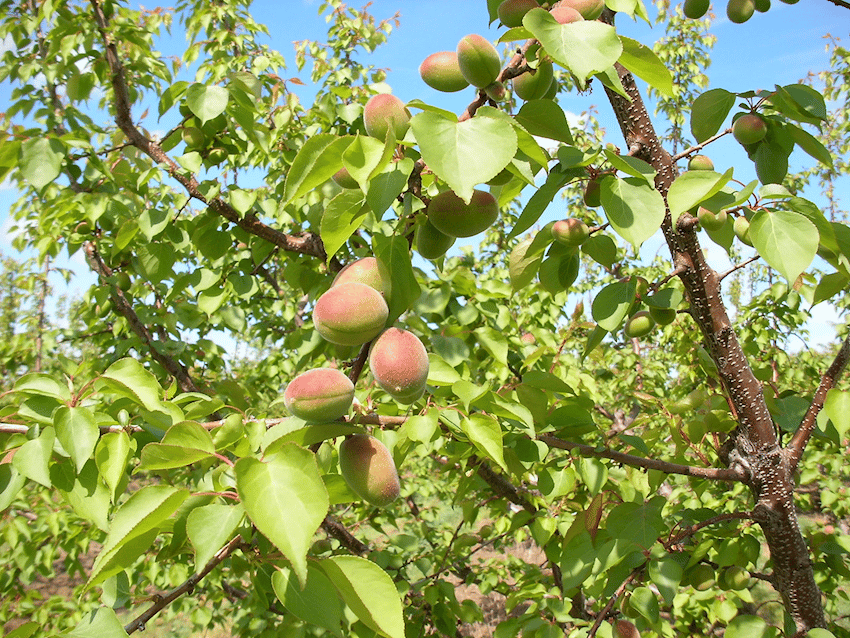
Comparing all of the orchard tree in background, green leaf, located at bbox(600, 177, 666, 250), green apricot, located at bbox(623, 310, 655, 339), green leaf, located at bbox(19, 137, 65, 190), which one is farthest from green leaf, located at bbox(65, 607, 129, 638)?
green leaf, located at bbox(19, 137, 65, 190)

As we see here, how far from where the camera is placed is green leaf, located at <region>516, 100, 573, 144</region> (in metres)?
0.61

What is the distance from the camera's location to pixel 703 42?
515 centimetres

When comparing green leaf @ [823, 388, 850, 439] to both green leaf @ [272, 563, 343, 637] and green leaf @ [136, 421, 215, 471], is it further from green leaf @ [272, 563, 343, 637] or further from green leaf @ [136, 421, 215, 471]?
green leaf @ [136, 421, 215, 471]

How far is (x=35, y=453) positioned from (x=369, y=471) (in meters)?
0.46

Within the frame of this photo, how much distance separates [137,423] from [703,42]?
5.95 meters

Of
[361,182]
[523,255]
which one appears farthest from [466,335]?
[361,182]

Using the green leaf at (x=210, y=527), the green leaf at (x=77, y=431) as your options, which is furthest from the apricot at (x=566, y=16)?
the green leaf at (x=77, y=431)

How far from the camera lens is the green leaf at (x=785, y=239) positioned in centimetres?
67

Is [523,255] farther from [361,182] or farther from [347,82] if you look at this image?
[347,82]

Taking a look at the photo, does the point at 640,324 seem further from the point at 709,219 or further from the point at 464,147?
the point at 464,147

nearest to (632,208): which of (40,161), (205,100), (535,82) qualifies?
(535,82)

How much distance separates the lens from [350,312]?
2.14 ft

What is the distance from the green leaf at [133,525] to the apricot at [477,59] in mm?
549

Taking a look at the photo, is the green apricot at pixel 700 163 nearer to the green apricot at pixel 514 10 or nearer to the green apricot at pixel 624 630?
the green apricot at pixel 514 10
